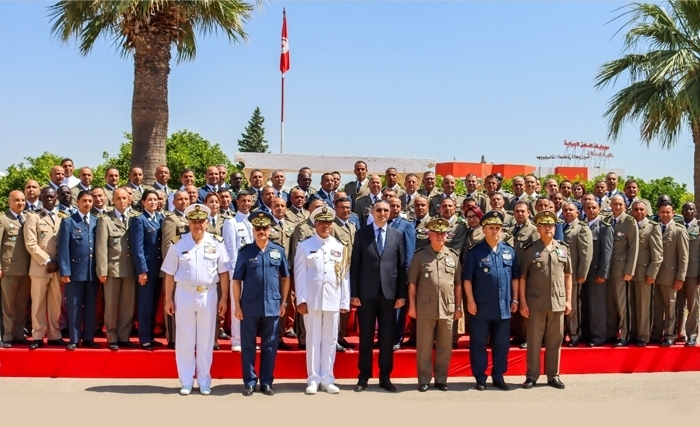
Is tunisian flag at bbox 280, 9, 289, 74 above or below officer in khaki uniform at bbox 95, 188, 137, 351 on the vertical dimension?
above

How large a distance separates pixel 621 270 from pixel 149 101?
8.70 meters

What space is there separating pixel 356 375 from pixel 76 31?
28.9ft

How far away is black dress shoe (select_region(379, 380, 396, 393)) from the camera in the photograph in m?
8.01

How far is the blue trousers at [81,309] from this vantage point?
8.51 meters

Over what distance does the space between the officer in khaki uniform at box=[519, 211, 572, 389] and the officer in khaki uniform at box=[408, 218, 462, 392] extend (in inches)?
35.5

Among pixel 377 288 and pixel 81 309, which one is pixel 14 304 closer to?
pixel 81 309

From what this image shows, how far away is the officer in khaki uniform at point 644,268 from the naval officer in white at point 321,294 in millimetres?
4127

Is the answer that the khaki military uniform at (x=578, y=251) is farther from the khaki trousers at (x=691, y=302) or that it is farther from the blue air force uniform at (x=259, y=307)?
the blue air force uniform at (x=259, y=307)

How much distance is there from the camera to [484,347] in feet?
26.9

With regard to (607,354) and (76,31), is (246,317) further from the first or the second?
(76,31)

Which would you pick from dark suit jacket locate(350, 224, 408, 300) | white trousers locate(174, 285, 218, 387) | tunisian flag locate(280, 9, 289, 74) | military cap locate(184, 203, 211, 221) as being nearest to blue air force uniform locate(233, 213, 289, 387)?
white trousers locate(174, 285, 218, 387)

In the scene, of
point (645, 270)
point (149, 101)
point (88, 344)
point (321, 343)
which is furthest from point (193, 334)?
point (149, 101)

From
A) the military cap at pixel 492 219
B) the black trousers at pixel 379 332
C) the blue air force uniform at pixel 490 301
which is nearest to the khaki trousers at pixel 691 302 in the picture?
the blue air force uniform at pixel 490 301

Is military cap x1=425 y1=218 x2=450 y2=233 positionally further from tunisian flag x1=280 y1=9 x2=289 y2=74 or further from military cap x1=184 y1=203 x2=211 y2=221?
tunisian flag x1=280 y1=9 x2=289 y2=74
